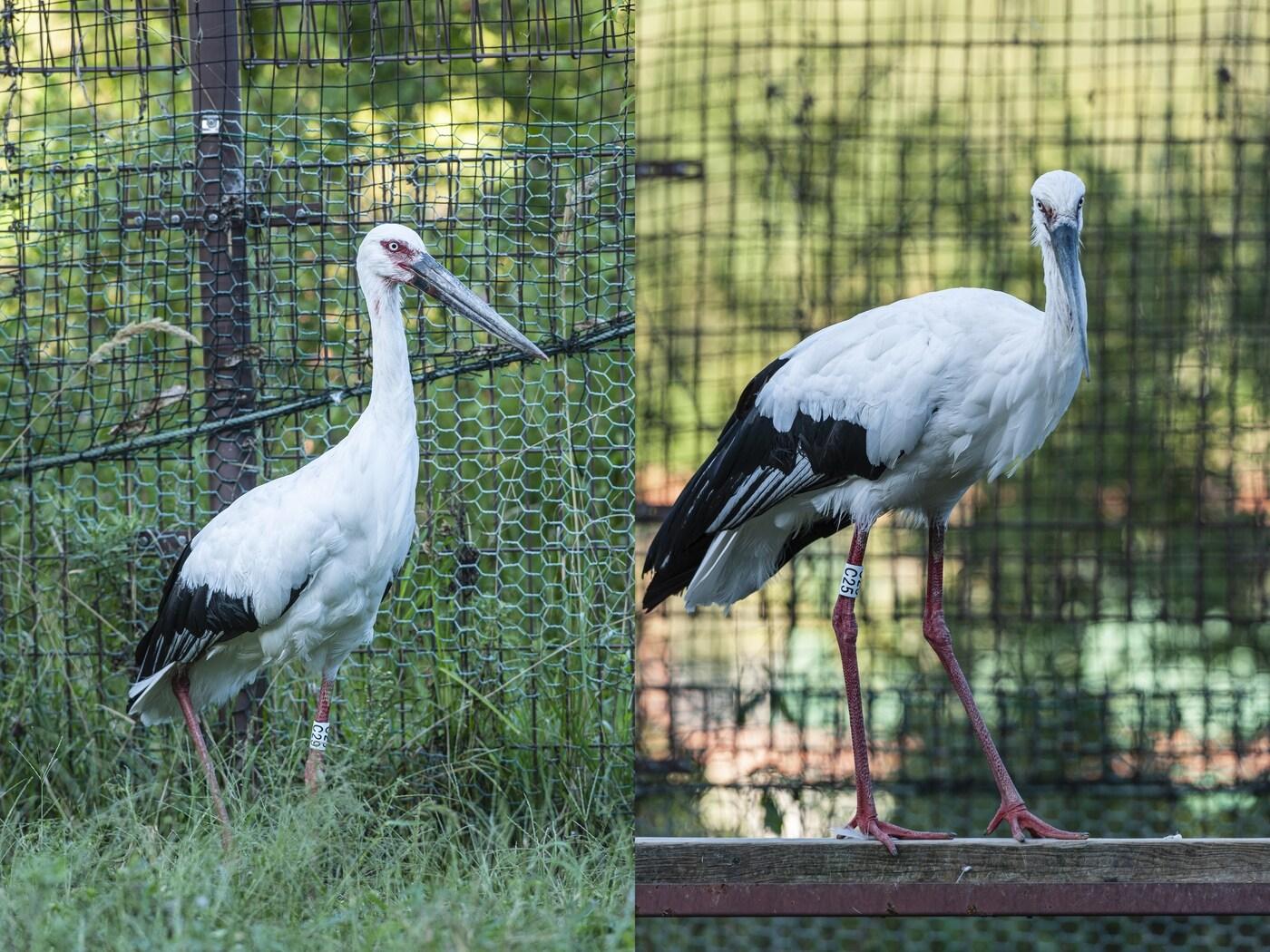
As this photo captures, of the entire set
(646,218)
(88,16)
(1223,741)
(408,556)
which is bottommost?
→ (1223,741)

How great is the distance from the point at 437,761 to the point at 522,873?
1.08 feet

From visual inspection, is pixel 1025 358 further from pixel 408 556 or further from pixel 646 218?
pixel 408 556

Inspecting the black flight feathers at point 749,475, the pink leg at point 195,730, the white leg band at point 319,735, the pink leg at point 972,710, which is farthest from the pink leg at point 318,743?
the pink leg at point 972,710

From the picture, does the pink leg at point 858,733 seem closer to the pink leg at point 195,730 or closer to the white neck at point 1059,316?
the white neck at point 1059,316

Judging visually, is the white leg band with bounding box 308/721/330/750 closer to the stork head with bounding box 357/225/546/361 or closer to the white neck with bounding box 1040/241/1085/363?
the stork head with bounding box 357/225/546/361

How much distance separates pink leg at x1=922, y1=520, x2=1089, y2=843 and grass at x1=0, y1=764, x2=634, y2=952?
1.68ft

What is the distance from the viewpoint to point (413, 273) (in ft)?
7.36

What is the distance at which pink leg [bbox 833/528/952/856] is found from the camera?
1910 mm

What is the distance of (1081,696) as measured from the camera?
107 inches

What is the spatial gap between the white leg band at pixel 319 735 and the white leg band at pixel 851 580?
79cm

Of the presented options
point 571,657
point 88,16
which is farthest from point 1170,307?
point 88,16

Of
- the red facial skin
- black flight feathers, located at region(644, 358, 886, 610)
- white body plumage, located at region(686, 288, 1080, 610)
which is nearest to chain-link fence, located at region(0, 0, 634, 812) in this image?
the red facial skin

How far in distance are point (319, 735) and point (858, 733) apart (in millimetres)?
793

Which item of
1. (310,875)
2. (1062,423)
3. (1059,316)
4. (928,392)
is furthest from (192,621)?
(1062,423)
